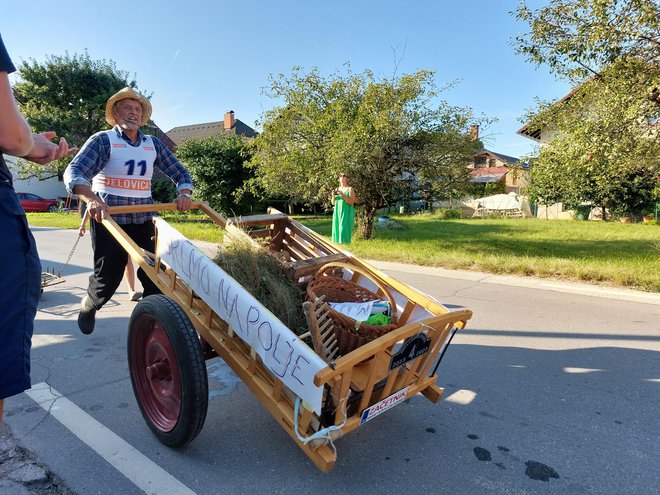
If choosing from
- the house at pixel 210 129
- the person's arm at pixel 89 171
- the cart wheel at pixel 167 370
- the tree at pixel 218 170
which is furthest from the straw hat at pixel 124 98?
the house at pixel 210 129

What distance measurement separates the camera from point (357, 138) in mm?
10391

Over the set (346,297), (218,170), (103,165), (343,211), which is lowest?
(346,297)

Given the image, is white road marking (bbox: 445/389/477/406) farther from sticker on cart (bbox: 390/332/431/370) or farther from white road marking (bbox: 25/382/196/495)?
white road marking (bbox: 25/382/196/495)

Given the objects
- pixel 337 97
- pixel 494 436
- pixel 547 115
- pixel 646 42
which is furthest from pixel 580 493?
pixel 337 97

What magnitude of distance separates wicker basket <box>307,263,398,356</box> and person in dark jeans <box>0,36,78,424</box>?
1.45 m

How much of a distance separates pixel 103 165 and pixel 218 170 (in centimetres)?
1711

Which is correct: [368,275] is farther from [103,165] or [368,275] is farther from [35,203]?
[35,203]

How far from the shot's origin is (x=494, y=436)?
2689mm

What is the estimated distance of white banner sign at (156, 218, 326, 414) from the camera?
1.89 metres

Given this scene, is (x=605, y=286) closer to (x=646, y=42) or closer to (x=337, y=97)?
(x=646, y=42)

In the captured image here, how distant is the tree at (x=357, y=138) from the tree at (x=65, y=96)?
1530cm

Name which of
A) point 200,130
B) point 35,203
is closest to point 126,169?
point 35,203

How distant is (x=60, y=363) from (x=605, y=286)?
7278mm

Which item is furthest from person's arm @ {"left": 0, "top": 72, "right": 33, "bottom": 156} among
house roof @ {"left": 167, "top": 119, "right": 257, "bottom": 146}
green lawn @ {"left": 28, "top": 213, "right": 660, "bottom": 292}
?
house roof @ {"left": 167, "top": 119, "right": 257, "bottom": 146}
